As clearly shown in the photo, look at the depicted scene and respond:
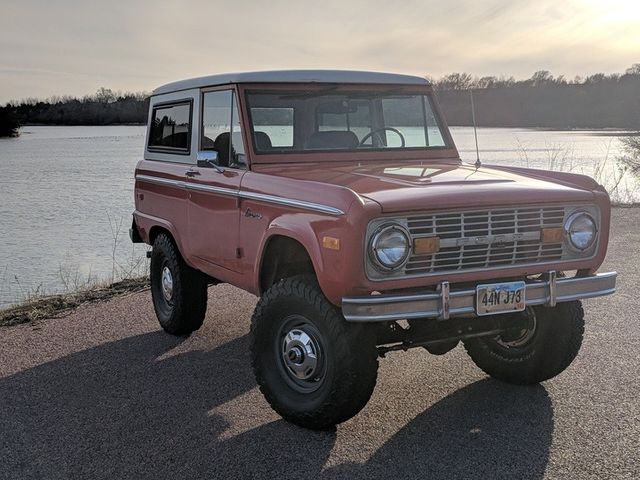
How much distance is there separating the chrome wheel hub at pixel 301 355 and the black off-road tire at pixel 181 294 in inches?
76.5

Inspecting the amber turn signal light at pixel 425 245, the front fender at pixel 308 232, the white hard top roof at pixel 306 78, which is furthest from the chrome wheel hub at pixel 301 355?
the white hard top roof at pixel 306 78

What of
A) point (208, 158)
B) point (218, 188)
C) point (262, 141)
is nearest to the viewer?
point (208, 158)

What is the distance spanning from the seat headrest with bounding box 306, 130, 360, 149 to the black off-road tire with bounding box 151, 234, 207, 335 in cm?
164

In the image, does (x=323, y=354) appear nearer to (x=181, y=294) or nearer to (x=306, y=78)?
(x=306, y=78)

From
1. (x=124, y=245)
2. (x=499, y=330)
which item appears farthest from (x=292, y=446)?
(x=124, y=245)

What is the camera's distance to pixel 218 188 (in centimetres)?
505

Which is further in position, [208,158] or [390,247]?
[208,158]

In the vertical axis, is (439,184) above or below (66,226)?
above

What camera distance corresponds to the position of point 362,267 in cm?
364

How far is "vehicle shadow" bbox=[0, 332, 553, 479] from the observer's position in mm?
3646

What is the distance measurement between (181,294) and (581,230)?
327cm

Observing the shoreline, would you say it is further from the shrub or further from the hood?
the shrub

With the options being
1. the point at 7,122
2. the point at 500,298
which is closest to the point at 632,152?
the point at 500,298

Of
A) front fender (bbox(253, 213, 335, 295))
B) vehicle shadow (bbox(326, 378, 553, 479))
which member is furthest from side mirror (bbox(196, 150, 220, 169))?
vehicle shadow (bbox(326, 378, 553, 479))
